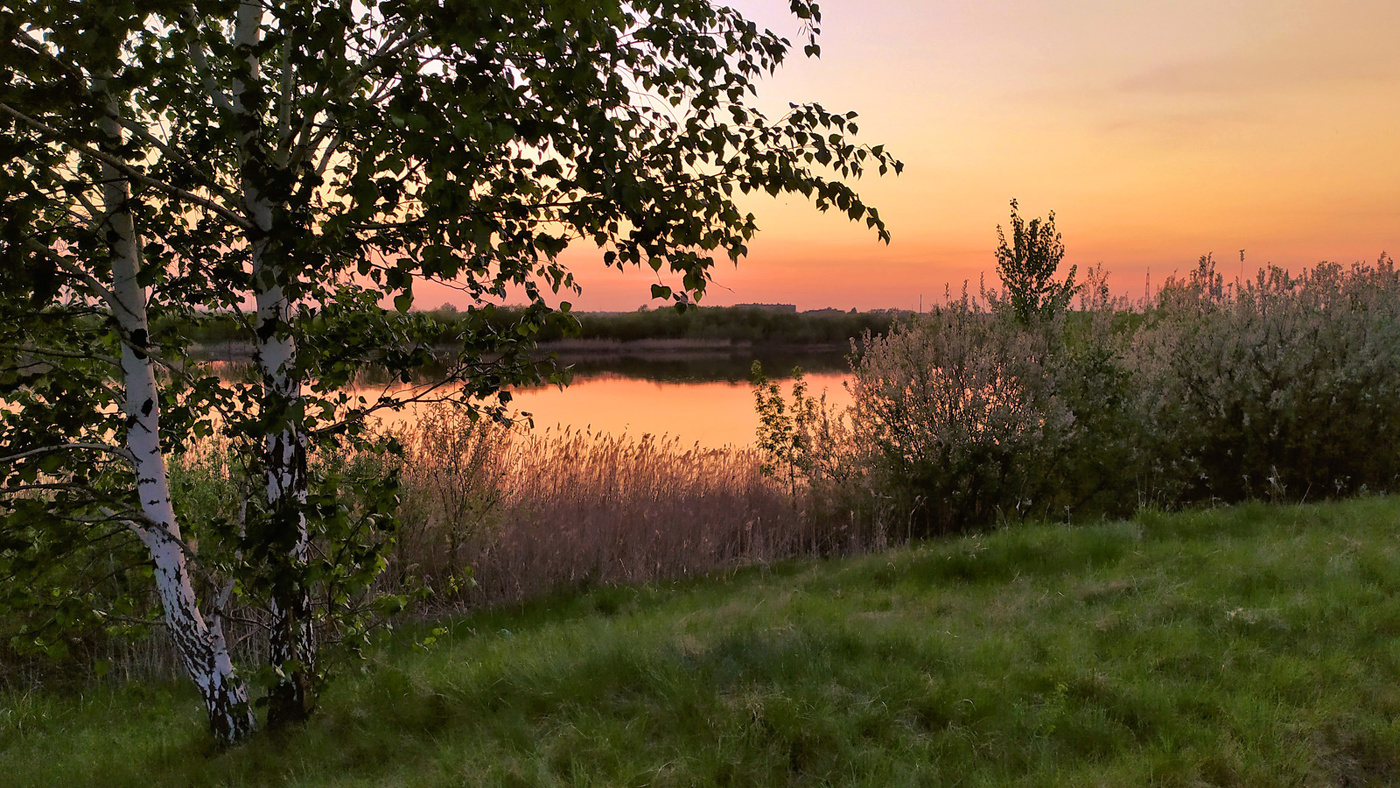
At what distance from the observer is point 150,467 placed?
13.6 ft

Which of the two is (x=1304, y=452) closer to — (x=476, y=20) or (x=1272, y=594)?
(x=1272, y=594)

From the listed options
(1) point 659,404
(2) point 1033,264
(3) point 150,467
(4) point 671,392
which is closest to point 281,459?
(3) point 150,467

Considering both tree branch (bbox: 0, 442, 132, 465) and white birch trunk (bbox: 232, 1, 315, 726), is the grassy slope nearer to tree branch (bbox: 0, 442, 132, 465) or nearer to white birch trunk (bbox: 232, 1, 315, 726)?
white birch trunk (bbox: 232, 1, 315, 726)

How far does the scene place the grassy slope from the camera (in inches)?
159

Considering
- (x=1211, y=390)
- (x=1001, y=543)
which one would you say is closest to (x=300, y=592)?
(x=1001, y=543)

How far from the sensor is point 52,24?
9.21ft

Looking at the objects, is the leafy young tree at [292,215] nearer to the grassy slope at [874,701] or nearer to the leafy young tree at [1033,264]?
the grassy slope at [874,701]

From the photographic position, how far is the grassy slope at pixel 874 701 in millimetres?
4051

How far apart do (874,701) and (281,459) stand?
3338 millimetres

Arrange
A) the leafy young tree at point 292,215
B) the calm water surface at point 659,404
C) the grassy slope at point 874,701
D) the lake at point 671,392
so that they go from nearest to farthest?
the leafy young tree at point 292,215
the grassy slope at point 874,701
the lake at point 671,392
the calm water surface at point 659,404

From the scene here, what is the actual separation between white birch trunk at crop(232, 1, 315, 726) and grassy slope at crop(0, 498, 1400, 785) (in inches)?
16.2

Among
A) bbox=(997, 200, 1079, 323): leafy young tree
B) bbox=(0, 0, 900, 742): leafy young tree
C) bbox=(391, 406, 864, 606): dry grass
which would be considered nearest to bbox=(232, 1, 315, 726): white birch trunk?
bbox=(0, 0, 900, 742): leafy young tree

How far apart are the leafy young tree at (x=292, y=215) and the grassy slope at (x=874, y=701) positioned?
0.74m

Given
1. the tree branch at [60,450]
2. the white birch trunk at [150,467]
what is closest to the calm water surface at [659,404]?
the white birch trunk at [150,467]
